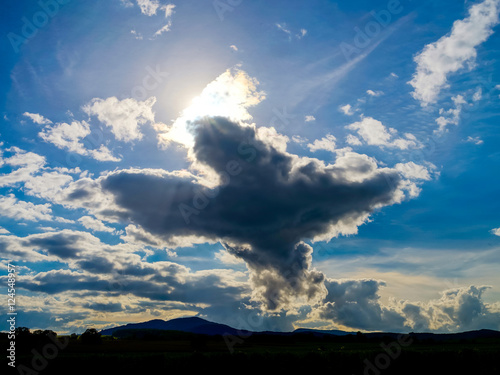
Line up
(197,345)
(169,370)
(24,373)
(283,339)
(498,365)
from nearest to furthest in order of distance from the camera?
1. (24,373)
2. (169,370)
3. (498,365)
4. (197,345)
5. (283,339)

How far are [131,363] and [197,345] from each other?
50.8 m

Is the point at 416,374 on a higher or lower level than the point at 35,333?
lower

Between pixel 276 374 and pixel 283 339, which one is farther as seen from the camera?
pixel 283 339

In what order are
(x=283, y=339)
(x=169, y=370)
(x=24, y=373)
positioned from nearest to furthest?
(x=24, y=373)
(x=169, y=370)
(x=283, y=339)

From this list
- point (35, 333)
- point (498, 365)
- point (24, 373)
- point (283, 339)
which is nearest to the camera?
point (24, 373)

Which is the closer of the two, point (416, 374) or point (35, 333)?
point (416, 374)

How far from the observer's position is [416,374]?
4859cm

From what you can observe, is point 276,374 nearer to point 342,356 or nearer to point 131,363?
point 342,356

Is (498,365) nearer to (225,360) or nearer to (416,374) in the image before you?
(416,374)

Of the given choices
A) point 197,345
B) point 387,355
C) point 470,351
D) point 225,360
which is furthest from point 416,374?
point 197,345

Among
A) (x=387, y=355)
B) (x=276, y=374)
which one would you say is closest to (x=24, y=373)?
(x=276, y=374)

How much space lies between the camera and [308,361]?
1839 inches

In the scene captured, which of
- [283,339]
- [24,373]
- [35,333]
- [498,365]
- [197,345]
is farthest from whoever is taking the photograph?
[283,339]

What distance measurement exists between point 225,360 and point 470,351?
34257 mm
